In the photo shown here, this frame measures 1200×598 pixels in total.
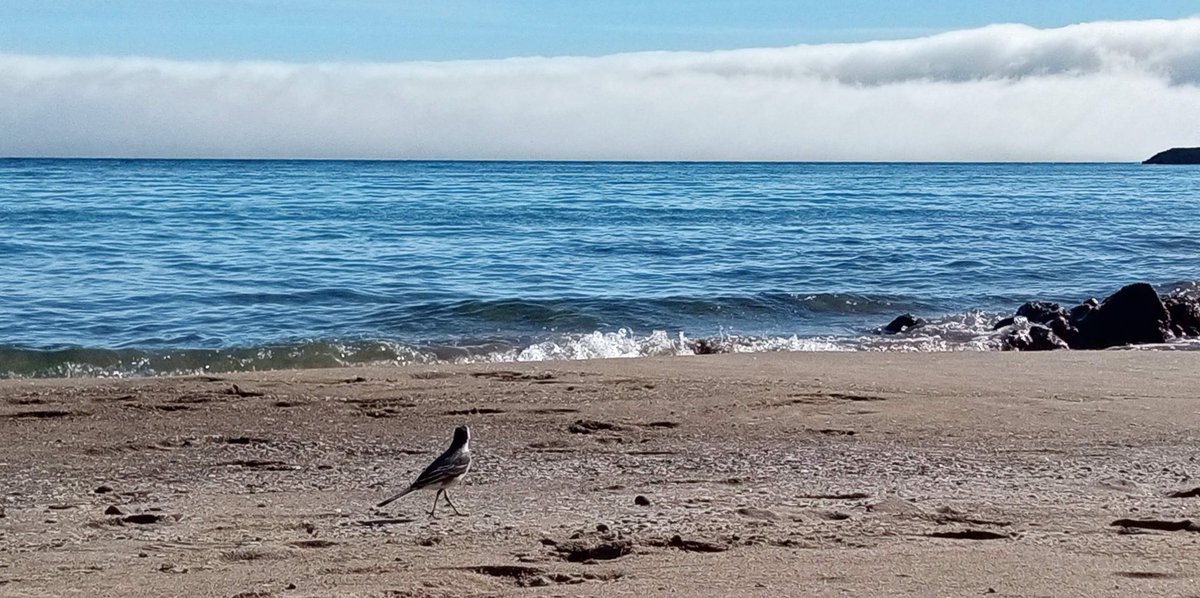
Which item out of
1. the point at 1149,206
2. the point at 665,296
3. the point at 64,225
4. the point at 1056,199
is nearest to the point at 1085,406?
the point at 665,296

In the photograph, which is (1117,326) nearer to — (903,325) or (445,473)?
(903,325)

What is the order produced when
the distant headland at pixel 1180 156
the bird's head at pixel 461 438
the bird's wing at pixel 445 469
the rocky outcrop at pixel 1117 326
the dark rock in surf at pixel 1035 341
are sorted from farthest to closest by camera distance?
1. the distant headland at pixel 1180 156
2. the rocky outcrop at pixel 1117 326
3. the dark rock in surf at pixel 1035 341
4. the bird's head at pixel 461 438
5. the bird's wing at pixel 445 469

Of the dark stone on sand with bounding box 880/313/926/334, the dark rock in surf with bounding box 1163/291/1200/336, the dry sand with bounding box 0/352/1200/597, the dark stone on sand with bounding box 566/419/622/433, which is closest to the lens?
the dry sand with bounding box 0/352/1200/597

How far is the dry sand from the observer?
4676mm

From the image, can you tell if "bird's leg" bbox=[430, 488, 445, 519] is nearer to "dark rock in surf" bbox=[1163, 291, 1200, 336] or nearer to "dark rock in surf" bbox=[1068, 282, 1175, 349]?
"dark rock in surf" bbox=[1068, 282, 1175, 349]

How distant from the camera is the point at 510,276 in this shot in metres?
18.5

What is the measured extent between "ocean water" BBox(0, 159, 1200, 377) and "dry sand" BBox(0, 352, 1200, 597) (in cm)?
311

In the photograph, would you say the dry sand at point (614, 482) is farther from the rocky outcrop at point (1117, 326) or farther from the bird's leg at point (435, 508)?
the rocky outcrop at point (1117, 326)

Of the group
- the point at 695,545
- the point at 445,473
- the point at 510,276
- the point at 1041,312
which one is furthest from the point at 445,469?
the point at 510,276

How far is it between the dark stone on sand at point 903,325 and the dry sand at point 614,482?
13.8 feet

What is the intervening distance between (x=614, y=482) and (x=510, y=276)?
1242 centimetres

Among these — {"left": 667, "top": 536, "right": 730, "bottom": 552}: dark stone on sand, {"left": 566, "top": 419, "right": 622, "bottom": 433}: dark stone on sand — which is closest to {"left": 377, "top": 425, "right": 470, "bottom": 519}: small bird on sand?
{"left": 667, "top": 536, "right": 730, "bottom": 552}: dark stone on sand

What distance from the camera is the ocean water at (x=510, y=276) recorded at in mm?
13086

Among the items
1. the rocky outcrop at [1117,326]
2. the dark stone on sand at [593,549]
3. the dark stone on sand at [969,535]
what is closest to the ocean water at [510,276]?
the rocky outcrop at [1117,326]
